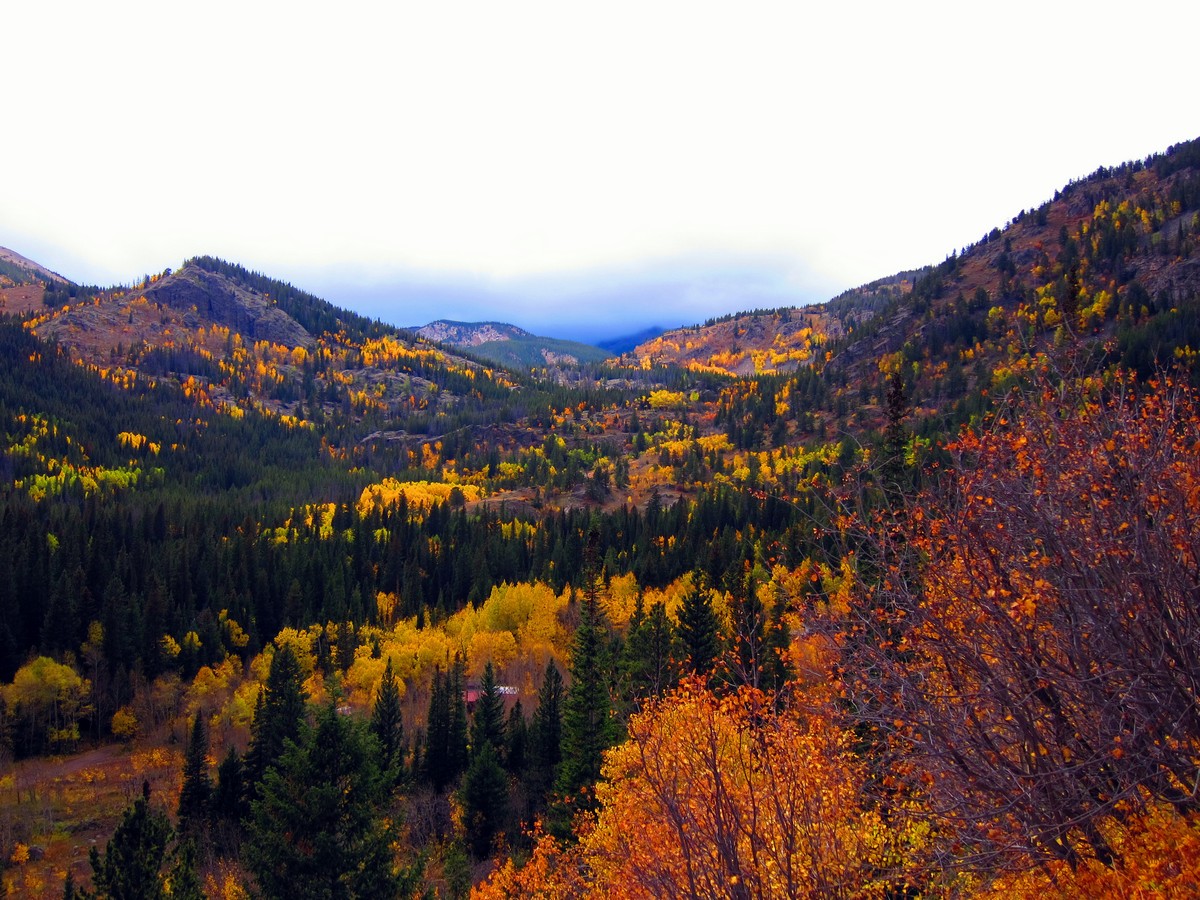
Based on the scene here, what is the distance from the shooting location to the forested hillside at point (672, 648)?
7.33 meters

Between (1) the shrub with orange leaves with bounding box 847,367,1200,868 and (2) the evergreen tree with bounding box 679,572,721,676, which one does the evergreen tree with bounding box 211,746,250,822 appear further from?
(1) the shrub with orange leaves with bounding box 847,367,1200,868

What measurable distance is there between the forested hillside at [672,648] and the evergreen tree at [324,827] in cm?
10

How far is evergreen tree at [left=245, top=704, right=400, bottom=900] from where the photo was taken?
1688 cm

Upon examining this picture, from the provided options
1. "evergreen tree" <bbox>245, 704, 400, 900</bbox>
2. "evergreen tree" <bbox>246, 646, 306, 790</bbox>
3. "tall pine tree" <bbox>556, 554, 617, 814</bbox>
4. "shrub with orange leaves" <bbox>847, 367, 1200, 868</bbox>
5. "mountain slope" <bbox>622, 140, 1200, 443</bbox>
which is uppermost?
"mountain slope" <bbox>622, 140, 1200, 443</bbox>

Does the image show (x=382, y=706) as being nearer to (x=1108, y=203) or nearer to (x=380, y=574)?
(x=380, y=574)

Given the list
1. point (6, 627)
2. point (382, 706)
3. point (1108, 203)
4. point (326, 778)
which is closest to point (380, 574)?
point (6, 627)

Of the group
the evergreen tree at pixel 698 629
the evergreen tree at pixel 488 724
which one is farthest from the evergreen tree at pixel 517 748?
the evergreen tree at pixel 698 629

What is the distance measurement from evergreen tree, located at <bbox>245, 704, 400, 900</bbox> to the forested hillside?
10 cm

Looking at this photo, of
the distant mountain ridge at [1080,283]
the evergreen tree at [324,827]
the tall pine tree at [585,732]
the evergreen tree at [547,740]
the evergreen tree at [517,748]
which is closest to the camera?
the evergreen tree at [324,827]

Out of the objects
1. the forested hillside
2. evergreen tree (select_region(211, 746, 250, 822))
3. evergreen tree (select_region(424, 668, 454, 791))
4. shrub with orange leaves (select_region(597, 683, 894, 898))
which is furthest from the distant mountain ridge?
evergreen tree (select_region(211, 746, 250, 822))

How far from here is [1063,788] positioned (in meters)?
7.50

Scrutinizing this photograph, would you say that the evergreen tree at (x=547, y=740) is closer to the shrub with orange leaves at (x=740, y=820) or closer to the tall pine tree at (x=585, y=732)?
the tall pine tree at (x=585, y=732)

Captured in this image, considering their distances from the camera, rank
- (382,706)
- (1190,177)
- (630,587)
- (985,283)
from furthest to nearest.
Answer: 1. (985,283)
2. (1190,177)
3. (630,587)
4. (382,706)

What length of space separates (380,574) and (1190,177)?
213m
